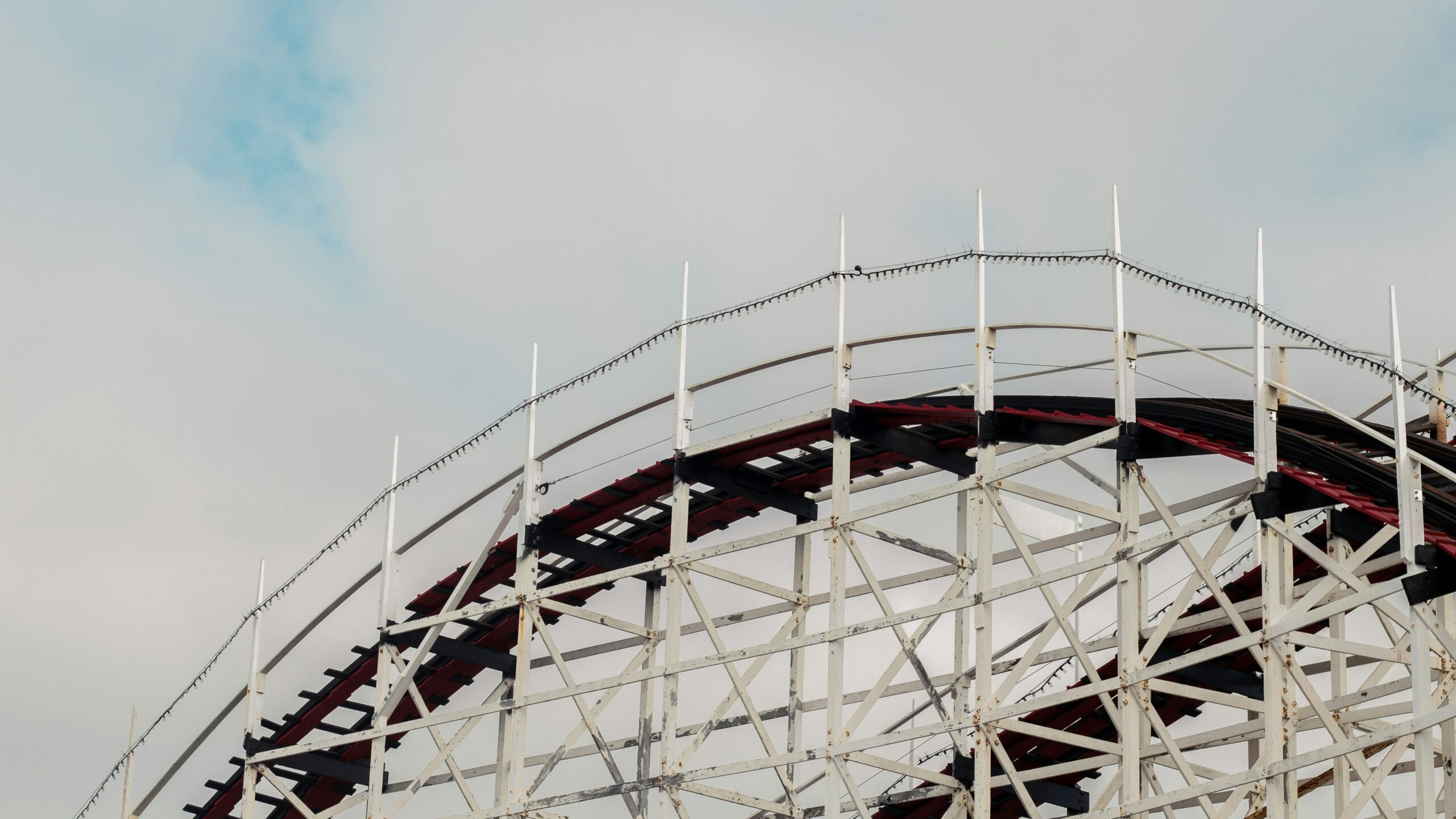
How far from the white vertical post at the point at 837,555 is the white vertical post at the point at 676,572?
2.31 meters

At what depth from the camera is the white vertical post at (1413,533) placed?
68.1 ft

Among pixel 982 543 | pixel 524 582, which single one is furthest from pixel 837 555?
pixel 524 582

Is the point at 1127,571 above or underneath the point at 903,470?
underneath

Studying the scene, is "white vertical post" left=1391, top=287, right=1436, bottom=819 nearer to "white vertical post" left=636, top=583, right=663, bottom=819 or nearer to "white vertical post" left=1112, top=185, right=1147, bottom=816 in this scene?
"white vertical post" left=1112, top=185, right=1147, bottom=816

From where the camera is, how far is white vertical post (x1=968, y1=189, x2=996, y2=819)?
25828mm

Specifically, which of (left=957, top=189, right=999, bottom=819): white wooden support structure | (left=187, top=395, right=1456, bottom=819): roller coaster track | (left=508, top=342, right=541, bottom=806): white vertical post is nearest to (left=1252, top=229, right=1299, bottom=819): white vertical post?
(left=187, top=395, right=1456, bottom=819): roller coaster track

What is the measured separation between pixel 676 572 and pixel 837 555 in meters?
2.72

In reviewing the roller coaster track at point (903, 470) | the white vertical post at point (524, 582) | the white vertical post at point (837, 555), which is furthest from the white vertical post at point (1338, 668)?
the white vertical post at point (524, 582)

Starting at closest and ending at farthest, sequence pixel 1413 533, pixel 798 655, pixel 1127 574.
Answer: pixel 1413 533 → pixel 1127 574 → pixel 798 655

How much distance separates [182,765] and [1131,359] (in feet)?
65.8

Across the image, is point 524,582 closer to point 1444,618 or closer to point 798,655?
point 798,655

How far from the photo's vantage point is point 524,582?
104 ft

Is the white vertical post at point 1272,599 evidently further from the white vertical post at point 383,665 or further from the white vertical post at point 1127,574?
the white vertical post at point 383,665

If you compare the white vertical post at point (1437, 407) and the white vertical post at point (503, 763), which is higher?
the white vertical post at point (1437, 407)
